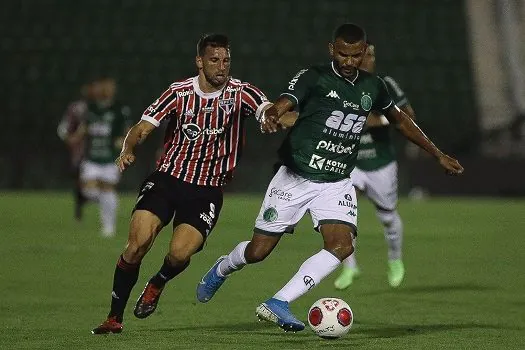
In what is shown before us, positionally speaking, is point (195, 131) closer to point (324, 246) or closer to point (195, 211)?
point (195, 211)

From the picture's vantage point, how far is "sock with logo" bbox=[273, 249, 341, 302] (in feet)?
25.8

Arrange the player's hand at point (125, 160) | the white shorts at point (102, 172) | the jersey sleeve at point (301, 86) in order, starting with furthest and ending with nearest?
the white shorts at point (102, 172) < the jersey sleeve at point (301, 86) < the player's hand at point (125, 160)

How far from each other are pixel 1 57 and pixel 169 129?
77.5 ft

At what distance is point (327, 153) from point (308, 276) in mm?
858

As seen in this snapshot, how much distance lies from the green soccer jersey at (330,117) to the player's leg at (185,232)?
2.03ft

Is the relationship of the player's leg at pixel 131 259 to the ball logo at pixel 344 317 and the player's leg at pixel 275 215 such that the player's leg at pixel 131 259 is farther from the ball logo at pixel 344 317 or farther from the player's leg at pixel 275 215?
the ball logo at pixel 344 317

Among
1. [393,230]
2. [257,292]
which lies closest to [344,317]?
[257,292]

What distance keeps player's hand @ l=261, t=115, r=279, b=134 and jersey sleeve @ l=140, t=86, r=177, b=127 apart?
2.79 feet

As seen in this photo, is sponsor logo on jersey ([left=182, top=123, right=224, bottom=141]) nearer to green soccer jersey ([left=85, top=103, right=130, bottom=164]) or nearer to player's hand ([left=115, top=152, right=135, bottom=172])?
player's hand ([left=115, top=152, right=135, bottom=172])

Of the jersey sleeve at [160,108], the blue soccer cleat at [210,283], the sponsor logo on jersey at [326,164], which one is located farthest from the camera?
→ the blue soccer cleat at [210,283]

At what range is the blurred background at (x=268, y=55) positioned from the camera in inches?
1193

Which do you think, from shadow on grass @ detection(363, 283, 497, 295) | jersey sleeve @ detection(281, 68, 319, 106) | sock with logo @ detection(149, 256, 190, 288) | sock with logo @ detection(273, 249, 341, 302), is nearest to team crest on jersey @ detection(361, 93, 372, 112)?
jersey sleeve @ detection(281, 68, 319, 106)

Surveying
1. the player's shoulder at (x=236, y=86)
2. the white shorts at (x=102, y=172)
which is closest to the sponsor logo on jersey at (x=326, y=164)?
the player's shoulder at (x=236, y=86)

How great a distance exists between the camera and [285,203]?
8.44 metres
